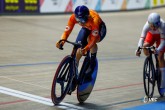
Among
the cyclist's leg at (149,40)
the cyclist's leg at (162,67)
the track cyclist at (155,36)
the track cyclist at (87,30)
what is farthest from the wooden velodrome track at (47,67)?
the cyclist's leg at (149,40)

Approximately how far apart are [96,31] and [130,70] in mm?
3932

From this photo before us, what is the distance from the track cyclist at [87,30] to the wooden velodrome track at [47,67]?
0.78 metres

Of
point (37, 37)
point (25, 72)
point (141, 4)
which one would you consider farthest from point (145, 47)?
point (141, 4)

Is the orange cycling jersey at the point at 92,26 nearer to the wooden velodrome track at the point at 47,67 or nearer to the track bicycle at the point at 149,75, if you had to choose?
the wooden velodrome track at the point at 47,67

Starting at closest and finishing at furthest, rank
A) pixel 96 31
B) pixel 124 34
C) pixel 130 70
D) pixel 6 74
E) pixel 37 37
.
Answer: pixel 96 31
pixel 6 74
pixel 130 70
pixel 37 37
pixel 124 34

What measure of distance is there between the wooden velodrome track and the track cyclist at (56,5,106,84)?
30.5 inches

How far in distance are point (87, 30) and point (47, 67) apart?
10.4 ft

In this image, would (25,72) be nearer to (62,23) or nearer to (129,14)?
(62,23)

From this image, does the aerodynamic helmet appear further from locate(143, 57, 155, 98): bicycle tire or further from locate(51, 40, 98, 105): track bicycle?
locate(143, 57, 155, 98): bicycle tire

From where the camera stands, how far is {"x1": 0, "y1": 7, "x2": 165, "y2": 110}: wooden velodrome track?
20.4 feet

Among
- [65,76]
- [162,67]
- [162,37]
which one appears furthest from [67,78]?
[162,67]

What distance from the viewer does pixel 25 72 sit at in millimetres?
8203

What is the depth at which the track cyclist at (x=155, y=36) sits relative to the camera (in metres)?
6.41

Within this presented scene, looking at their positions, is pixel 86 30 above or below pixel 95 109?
above
